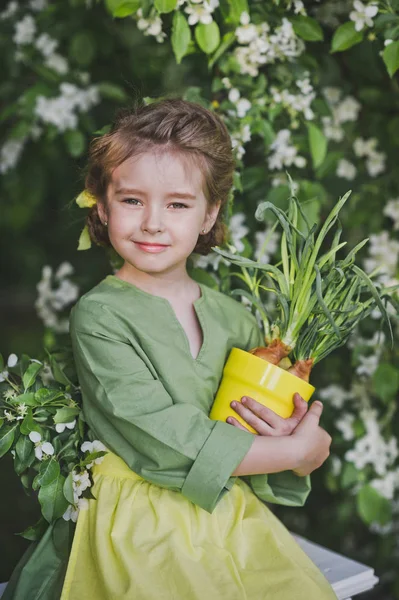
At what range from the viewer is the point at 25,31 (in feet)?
7.79

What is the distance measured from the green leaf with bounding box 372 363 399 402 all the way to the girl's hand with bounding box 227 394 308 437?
0.68 metres

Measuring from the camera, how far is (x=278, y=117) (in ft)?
6.52

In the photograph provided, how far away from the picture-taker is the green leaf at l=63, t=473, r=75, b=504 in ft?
4.65

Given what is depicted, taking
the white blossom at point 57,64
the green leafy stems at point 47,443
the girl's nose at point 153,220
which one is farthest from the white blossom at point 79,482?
the white blossom at point 57,64

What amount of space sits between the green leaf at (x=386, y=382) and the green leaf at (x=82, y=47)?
1.22 metres

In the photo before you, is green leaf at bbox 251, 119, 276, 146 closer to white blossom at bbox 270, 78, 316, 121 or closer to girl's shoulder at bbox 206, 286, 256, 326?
white blossom at bbox 270, 78, 316, 121

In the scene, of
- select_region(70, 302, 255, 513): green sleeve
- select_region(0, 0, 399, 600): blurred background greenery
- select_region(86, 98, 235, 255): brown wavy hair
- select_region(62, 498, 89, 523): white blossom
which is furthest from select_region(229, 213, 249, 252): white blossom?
select_region(62, 498, 89, 523): white blossom

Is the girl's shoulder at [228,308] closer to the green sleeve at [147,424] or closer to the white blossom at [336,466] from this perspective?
the green sleeve at [147,424]

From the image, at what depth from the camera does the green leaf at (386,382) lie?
2047mm

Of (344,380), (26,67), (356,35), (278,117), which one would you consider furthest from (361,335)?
(26,67)

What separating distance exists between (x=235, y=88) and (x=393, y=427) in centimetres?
109

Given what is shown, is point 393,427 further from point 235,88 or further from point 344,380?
point 235,88

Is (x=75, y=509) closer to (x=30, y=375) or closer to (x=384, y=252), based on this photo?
(x=30, y=375)

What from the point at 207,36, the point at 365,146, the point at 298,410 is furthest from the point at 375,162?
the point at 298,410
